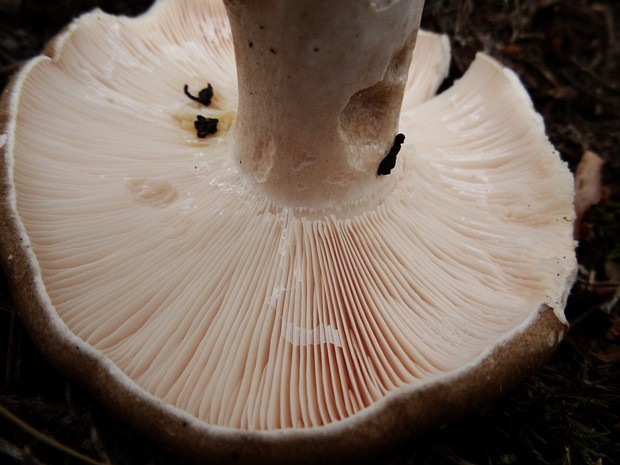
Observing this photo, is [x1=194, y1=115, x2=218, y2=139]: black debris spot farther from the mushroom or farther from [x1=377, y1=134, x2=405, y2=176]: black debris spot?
[x1=377, y1=134, x2=405, y2=176]: black debris spot

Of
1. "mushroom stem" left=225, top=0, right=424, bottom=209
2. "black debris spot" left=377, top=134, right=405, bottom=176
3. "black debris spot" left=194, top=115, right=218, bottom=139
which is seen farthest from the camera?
"black debris spot" left=194, top=115, right=218, bottom=139

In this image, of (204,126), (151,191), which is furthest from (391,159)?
(151,191)

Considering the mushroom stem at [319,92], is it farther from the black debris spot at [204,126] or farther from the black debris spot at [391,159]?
the black debris spot at [204,126]

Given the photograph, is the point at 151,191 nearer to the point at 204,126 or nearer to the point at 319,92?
the point at 204,126

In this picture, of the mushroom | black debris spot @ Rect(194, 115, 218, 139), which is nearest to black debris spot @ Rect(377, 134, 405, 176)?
the mushroom

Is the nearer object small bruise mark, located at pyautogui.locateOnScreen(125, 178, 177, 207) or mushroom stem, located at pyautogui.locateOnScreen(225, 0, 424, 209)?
mushroom stem, located at pyautogui.locateOnScreen(225, 0, 424, 209)

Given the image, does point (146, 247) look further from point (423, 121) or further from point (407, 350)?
point (423, 121)

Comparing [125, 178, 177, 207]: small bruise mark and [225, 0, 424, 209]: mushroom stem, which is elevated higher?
[225, 0, 424, 209]: mushroom stem

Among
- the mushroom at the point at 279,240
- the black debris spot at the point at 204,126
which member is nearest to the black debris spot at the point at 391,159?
the mushroom at the point at 279,240

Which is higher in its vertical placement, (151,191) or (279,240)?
(151,191)
